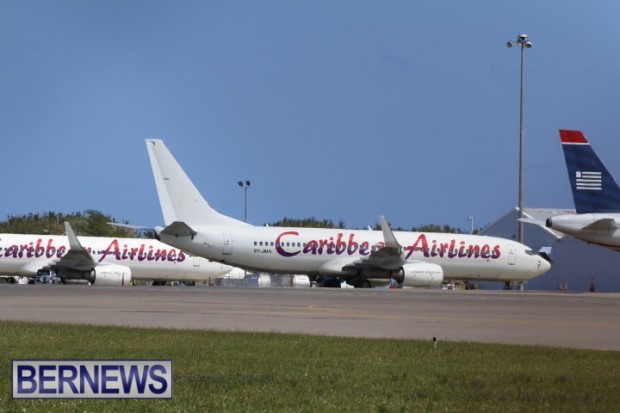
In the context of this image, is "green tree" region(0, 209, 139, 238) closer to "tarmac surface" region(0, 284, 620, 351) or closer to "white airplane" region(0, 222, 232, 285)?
"white airplane" region(0, 222, 232, 285)

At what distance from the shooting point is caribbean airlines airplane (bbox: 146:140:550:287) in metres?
63.0

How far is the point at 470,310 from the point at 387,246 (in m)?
31.0

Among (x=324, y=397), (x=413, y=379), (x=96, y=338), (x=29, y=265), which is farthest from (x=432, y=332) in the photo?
(x=29, y=265)

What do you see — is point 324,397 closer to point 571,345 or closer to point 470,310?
point 571,345

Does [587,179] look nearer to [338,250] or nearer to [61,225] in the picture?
[338,250]

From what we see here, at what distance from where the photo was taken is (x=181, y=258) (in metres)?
76.4

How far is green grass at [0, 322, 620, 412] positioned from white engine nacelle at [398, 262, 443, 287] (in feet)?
146

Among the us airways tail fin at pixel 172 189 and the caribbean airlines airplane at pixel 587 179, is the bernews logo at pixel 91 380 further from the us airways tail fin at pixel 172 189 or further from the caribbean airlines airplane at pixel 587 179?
the us airways tail fin at pixel 172 189

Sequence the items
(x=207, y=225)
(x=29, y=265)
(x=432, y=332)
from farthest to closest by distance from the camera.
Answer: (x=29, y=265), (x=207, y=225), (x=432, y=332)

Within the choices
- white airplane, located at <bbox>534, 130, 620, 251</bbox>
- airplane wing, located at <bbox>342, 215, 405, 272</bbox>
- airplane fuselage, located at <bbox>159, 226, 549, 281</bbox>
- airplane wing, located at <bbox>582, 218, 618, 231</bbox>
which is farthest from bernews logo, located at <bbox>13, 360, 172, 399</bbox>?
airplane wing, located at <bbox>342, 215, 405, 272</bbox>

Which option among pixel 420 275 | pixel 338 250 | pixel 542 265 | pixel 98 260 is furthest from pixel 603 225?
pixel 98 260

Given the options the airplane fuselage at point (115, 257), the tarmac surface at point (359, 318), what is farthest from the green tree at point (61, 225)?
the tarmac surface at point (359, 318)

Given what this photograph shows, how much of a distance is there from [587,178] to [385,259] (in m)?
14.1

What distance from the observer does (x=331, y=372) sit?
15336 mm
